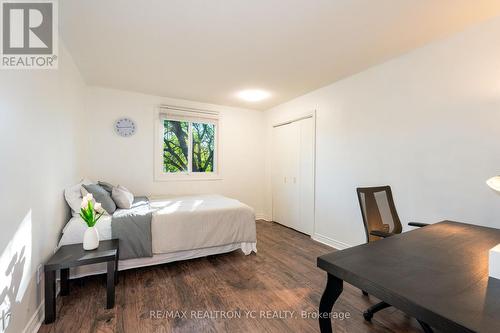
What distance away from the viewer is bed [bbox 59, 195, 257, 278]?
232cm

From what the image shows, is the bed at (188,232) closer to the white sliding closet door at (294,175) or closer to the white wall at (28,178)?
the white wall at (28,178)

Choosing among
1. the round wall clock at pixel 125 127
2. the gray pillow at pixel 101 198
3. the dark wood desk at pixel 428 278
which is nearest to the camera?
the dark wood desk at pixel 428 278

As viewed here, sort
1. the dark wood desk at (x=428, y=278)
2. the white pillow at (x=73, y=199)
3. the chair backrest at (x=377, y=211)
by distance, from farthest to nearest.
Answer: the white pillow at (x=73, y=199), the chair backrest at (x=377, y=211), the dark wood desk at (x=428, y=278)

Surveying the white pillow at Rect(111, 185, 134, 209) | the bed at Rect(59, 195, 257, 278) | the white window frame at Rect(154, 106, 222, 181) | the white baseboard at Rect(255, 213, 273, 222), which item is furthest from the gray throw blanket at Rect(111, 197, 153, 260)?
the white baseboard at Rect(255, 213, 273, 222)

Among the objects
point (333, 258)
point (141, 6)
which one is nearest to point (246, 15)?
point (141, 6)

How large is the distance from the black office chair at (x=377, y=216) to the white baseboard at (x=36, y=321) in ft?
7.89

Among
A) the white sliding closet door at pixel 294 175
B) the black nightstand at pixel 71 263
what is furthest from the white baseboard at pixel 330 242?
the black nightstand at pixel 71 263

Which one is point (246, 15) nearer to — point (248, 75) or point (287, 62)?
point (287, 62)

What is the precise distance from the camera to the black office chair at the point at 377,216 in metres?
1.81

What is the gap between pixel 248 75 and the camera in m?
3.14

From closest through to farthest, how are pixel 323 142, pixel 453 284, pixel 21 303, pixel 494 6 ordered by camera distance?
pixel 453 284 → pixel 21 303 → pixel 494 6 → pixel 323 142

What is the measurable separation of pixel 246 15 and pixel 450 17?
168 cm

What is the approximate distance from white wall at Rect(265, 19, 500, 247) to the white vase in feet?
9.61

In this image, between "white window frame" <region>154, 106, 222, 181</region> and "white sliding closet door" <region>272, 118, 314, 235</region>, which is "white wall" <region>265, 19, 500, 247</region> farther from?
"white window frame" <region>154, 106, 222, 181</region>
